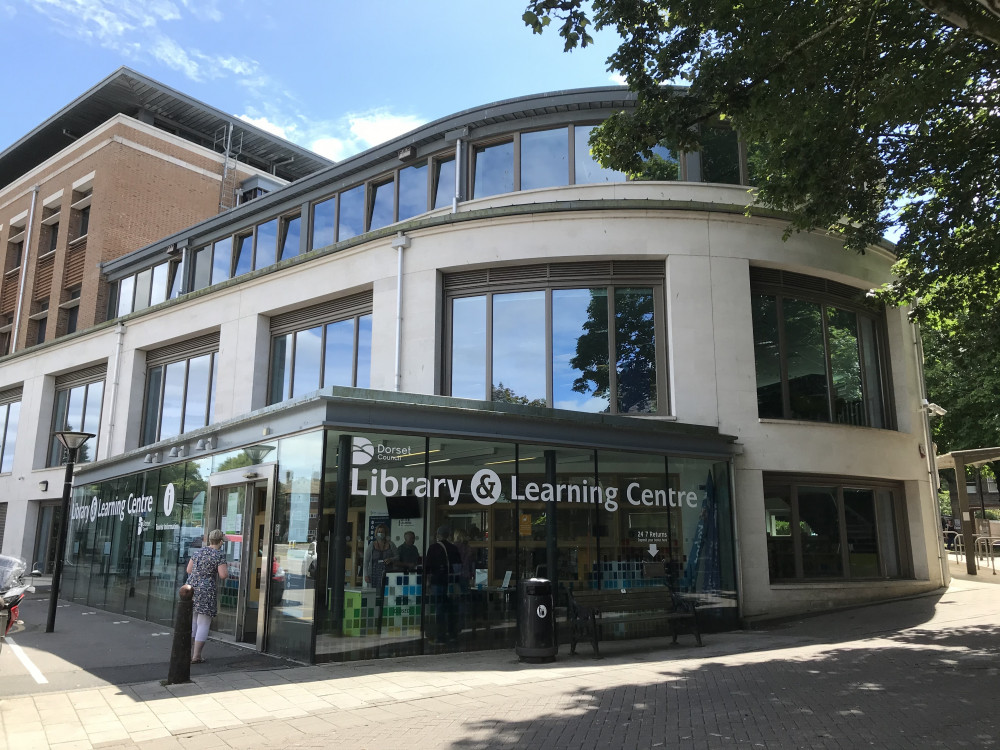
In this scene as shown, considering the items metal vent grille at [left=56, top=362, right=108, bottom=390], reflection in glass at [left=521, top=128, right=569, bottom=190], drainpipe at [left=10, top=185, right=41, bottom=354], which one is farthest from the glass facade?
drainpipe at [left=10, top=185, right=41, bottom=354]

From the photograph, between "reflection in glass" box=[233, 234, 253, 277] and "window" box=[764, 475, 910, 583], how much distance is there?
52.9 ft

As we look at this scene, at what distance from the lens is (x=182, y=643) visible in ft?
28.9

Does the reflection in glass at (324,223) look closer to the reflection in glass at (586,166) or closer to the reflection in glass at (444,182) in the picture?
the reflection in glass at (444,182)

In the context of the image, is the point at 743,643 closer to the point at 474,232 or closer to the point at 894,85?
the point at 894,85

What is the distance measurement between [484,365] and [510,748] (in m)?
10.4

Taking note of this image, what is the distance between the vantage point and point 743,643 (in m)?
12.0

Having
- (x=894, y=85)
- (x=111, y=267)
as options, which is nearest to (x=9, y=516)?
(x=111, y=267)

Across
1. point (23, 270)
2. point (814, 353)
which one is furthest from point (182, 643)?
point (23, 270)

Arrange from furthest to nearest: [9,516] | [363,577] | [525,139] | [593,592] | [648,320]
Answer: [9,516] → [525,139] → [648,320] → [593,592] → [363,577]

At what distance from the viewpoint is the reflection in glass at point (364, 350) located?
1767 centimetres

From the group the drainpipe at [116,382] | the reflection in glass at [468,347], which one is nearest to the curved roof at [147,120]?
the drainpipe at [116,382]

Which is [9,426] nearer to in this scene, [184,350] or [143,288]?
[143,288]

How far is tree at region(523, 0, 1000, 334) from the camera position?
10711 millimetres

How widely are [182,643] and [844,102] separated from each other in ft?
39.2
